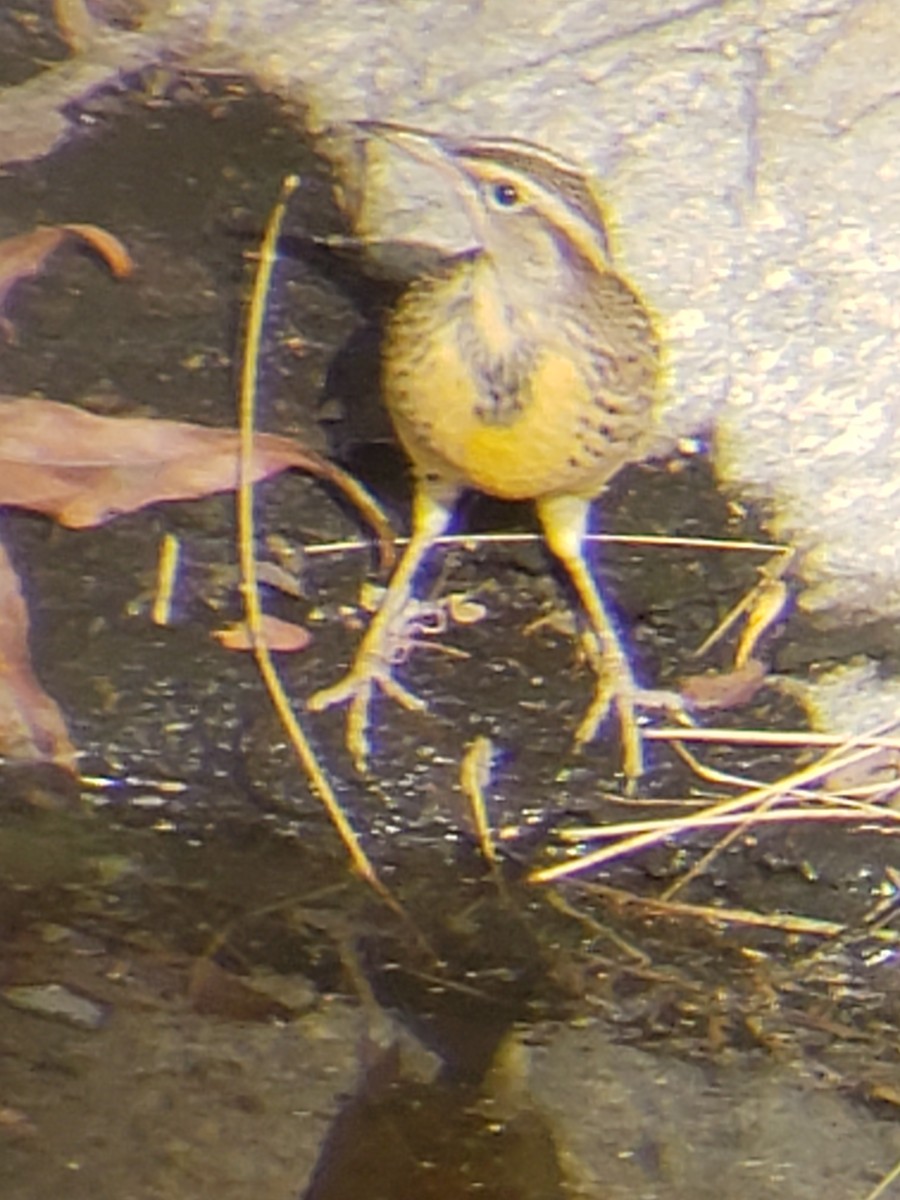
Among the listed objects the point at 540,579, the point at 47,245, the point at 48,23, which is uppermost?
the point at 48,23

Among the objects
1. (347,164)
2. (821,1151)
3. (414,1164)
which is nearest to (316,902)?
(414,1164)

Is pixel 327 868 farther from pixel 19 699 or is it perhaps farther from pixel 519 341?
pixel 519 341

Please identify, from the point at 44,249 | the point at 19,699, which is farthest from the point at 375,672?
the point at 44,249

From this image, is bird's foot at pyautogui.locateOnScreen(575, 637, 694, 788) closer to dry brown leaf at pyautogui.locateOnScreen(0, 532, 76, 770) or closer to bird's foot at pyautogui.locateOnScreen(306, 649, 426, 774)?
bird's foot at pyautogui.locateOnScreen(306, 649, 426, 774)

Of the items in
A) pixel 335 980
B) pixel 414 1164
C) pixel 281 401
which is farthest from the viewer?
pixel 281 401

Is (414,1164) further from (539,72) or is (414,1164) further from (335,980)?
(539,72)

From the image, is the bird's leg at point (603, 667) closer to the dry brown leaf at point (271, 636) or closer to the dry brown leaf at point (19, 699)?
the dry brown leaf at point (271, 636)
